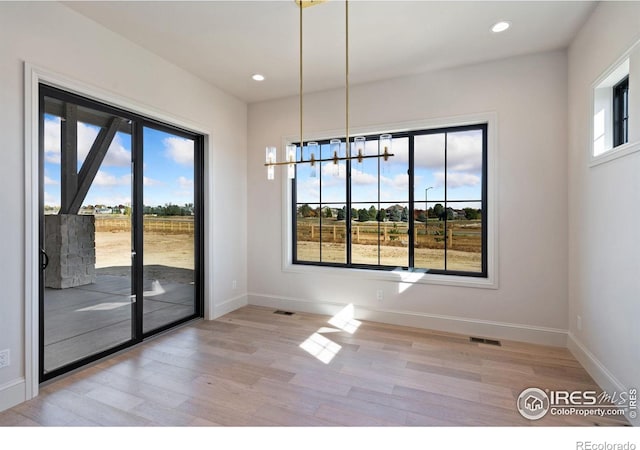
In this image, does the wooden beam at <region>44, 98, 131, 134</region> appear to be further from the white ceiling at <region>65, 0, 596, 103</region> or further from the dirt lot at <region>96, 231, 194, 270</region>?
the dirt lot at <region>96, 231, 194, 270</region>

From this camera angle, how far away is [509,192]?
3.44 metres

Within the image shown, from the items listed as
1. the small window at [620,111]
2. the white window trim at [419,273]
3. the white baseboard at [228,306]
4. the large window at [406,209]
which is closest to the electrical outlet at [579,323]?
the white window trim at [419,273]

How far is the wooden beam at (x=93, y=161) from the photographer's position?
284 cm

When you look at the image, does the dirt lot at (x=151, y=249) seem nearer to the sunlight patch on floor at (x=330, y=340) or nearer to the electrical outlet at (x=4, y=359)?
the electrical outlet at (x=4, y=359)

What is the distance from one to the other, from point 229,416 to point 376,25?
3.37 metres

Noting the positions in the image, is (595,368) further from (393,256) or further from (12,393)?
(12,393)

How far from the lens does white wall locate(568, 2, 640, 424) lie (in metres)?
2.11

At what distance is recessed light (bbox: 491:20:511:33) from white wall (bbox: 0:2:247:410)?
3273mm

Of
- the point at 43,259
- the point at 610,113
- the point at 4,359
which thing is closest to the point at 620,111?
the point at 610,113

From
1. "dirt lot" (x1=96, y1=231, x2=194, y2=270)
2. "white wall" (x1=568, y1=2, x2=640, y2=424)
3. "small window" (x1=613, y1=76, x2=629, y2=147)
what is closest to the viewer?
"white wall" (x1=568, y1=2, x2=640, y2=424)

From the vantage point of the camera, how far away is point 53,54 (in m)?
2.53

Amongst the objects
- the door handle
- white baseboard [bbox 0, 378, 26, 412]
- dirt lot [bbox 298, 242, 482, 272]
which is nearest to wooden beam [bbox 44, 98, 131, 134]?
the door handle

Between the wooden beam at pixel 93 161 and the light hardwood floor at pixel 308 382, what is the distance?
1509 millimetres
